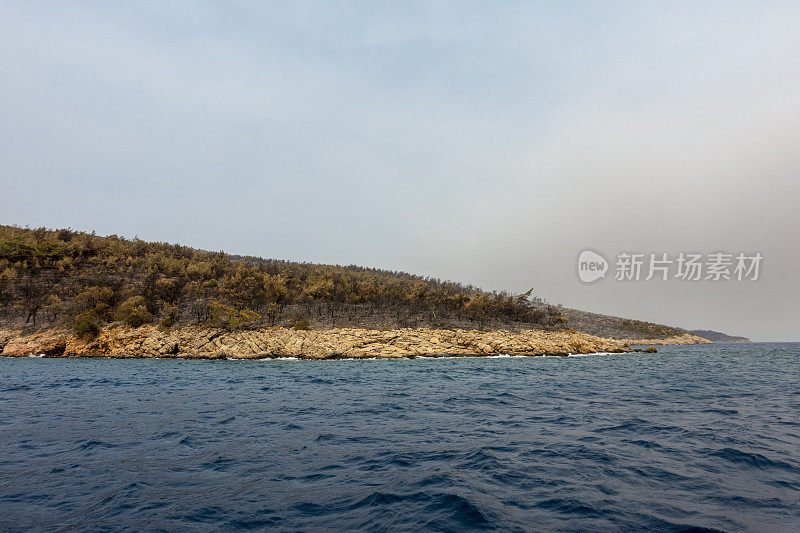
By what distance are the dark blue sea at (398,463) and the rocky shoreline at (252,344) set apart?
3289 cm

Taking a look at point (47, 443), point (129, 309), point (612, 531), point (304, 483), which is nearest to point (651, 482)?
point (612, 531)

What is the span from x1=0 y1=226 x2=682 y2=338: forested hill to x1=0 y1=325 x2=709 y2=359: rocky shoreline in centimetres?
334

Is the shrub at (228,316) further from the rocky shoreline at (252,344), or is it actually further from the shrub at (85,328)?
the shrub at (85,328)

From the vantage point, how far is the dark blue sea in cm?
595

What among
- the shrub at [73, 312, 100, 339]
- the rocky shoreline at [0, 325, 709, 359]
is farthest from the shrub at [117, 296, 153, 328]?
the shrub at [73, 312, 100, 339]

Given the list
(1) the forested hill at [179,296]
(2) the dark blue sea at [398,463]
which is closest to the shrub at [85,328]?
(1) the forested hill at [179,296]

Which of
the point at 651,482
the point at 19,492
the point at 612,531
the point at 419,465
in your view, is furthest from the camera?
the point at 419,465

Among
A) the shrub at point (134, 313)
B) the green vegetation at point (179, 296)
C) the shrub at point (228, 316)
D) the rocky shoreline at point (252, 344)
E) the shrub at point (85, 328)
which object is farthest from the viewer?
the green vegetation at point (179, 296)

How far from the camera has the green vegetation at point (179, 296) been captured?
58.4 meters

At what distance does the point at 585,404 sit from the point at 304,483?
13441mm

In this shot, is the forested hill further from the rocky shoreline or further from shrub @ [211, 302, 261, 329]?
the rocky shoreline

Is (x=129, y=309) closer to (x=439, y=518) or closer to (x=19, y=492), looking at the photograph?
(x=19, y=492)

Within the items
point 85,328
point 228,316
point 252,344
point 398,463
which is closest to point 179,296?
point 228,316

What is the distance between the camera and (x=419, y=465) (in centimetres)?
845
